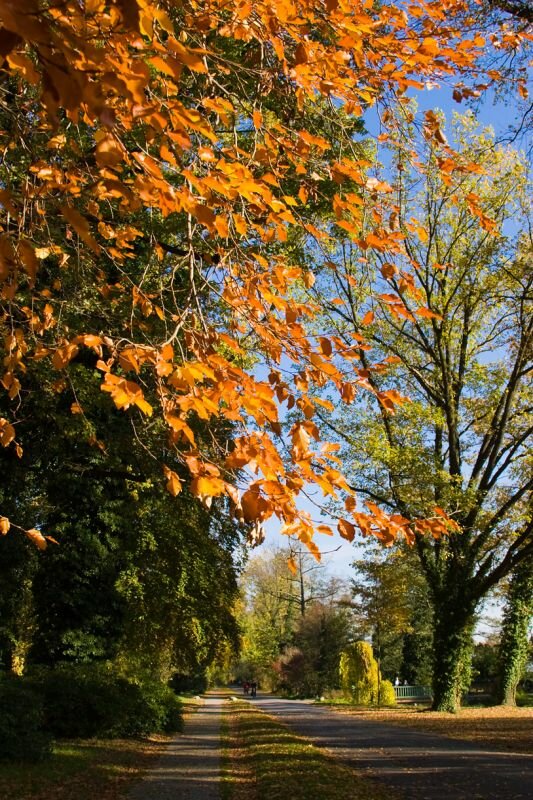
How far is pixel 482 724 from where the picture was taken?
16359 mm

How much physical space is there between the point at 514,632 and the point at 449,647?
6.17 metres

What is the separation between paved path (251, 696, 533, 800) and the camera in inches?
310

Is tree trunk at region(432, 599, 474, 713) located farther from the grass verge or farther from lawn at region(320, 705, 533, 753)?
the grass verge

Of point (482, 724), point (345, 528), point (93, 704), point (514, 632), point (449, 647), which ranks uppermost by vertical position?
point (345, 528)

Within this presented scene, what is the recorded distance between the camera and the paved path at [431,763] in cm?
787

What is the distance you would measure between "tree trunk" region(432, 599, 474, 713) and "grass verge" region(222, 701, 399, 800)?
656 cm

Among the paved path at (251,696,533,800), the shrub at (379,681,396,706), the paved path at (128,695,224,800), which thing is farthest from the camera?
the shrub at (379,681,396,706)

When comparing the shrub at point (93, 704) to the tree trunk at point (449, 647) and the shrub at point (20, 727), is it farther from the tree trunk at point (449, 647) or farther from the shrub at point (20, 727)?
the tree trunk at point (449, 647)

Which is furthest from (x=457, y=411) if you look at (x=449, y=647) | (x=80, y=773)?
(x=80, y=773)

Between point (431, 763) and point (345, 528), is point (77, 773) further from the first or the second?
point (345, 528)

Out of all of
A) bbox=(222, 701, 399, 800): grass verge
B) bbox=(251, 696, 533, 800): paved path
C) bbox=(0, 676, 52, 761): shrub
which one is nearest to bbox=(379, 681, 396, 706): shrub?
bbox=(251, 696, 533, 800): paved path

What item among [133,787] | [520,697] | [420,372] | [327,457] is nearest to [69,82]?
[327,457]

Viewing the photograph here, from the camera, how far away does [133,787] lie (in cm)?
866

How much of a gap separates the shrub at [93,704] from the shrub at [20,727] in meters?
3.16
